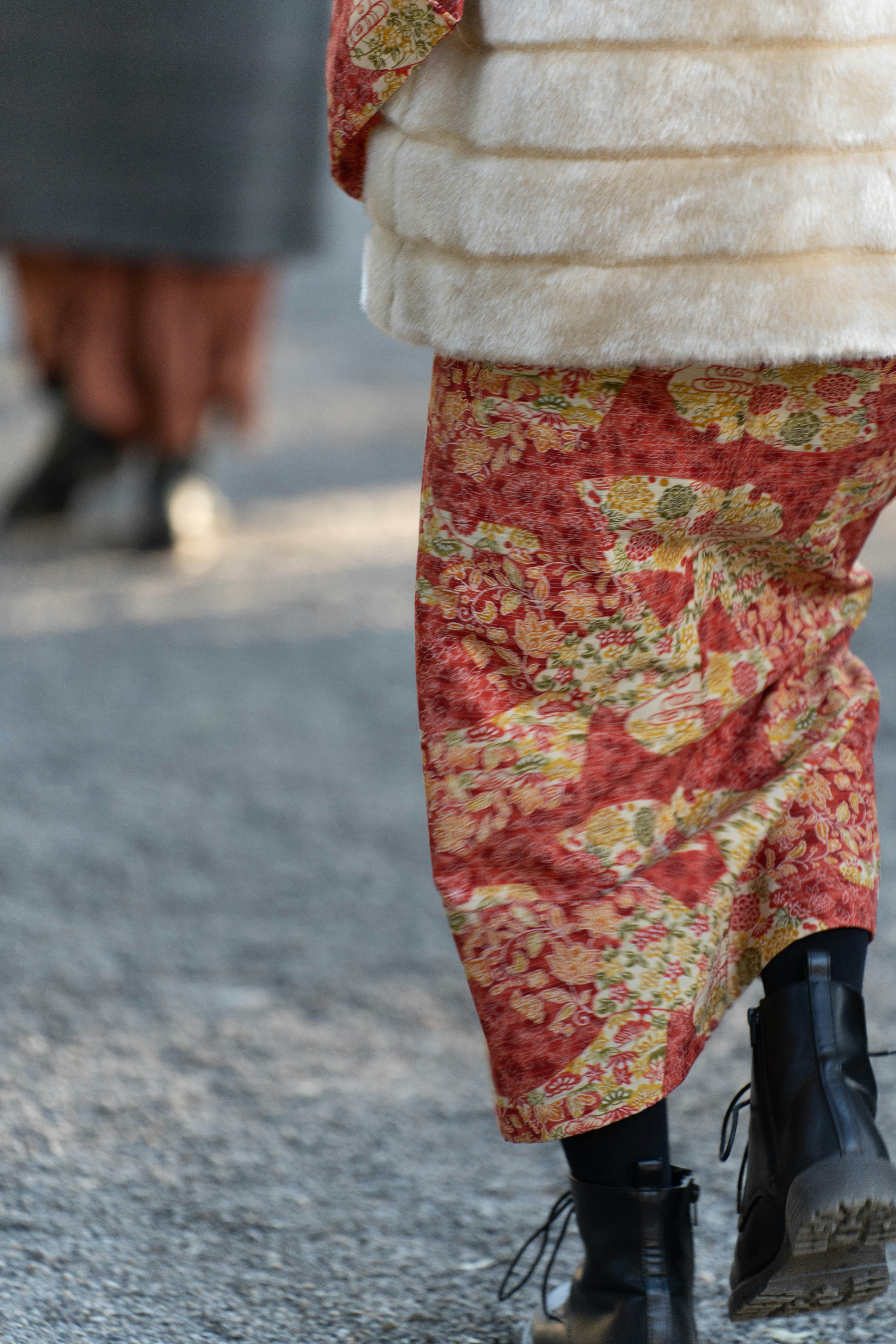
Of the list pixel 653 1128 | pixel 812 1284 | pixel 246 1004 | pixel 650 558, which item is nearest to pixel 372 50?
pixel 650 558

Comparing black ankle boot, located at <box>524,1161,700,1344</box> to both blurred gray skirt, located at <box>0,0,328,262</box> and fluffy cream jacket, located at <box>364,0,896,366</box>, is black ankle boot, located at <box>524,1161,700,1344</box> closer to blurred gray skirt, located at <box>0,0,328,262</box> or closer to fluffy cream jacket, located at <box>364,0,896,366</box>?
fluffy cream jacket, located at <box>364,0,896,366</box>

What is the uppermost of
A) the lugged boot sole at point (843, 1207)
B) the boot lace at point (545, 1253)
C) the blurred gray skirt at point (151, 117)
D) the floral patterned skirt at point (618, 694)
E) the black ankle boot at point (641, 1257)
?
the blurred gray skirt at point (151, 117)

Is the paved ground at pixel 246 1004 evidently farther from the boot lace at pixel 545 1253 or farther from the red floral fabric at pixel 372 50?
the red floral fabric at pixel 372 50

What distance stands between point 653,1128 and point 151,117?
8.59 ft

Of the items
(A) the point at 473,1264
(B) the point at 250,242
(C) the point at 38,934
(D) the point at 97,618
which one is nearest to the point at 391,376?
(B) the point at 250,242

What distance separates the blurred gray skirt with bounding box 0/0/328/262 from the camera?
10.0ft

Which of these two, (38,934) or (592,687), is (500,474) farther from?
(38,934)

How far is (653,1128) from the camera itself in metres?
1.09

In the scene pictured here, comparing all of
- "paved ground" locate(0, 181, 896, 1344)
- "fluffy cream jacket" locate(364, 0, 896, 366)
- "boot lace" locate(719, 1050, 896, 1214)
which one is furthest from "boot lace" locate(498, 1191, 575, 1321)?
"fluffy cream jacket" locate(364, 0, 896, 366)

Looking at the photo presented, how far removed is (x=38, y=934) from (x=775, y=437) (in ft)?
4.00

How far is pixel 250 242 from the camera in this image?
327 cm

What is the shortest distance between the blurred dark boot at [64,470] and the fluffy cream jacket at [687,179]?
8.74ft

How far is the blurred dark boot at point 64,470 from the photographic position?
11.6ft

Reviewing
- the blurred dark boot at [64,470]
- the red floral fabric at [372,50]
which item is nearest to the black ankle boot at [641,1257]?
the red floral fabric at [372,50]
